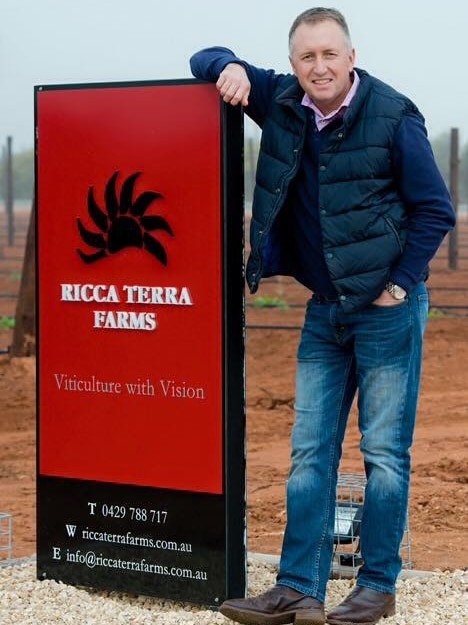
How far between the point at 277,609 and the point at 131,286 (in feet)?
4.61

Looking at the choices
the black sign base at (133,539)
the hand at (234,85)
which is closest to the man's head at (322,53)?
the hand at (234,85)

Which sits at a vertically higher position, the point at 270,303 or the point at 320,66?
the point at 320,66

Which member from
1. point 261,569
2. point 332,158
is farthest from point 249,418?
point 332,158

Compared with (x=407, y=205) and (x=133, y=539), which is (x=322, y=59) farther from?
(x=133, y=539)

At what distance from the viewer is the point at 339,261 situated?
4.56 m

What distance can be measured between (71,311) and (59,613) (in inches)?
48.3

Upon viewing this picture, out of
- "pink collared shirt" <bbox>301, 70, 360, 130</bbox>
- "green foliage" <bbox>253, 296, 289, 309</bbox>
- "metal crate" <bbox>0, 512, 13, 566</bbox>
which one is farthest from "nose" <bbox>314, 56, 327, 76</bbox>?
"green foliage" <bbox>253, 296, 289, 309</bbox>

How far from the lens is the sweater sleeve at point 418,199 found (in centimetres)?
450

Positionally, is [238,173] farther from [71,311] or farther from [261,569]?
[261,569]

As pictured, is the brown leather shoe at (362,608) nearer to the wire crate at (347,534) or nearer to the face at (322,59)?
the wire crate at (347,534)

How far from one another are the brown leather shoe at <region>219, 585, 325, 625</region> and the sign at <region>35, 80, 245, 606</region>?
0.32 metres

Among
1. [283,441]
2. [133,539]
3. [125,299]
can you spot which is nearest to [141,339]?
[125,299]

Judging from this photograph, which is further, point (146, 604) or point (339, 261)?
point (146, 604)

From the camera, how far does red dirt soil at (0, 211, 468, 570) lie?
23.6 feet
